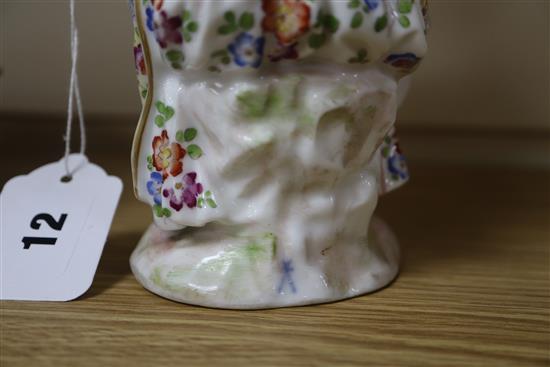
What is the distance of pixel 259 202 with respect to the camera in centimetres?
61

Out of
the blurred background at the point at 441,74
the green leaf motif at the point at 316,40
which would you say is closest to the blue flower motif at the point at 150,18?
the green leaf motif at the point at 316,40

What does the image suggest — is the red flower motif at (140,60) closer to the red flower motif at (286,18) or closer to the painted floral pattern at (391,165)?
the red flower motif at (286,18)

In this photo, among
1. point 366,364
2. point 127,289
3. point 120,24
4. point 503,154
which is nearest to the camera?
point 366,364

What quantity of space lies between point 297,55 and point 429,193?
1.55 ft

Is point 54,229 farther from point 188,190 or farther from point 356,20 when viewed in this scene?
point 356,20

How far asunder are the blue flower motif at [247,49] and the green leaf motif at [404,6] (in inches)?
4.3

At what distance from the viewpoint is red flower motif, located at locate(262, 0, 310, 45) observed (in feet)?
1.80

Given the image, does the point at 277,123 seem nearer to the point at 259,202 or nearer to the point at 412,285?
the point at 259,202

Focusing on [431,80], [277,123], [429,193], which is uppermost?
[277,123]

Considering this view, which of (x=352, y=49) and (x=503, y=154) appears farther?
(x=503, y=154)

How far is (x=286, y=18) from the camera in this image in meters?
0.55

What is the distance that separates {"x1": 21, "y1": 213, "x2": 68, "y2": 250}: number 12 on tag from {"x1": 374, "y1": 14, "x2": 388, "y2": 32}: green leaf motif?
1.04 ft

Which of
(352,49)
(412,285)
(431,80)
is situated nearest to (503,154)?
(431,80)

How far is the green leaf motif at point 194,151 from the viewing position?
0.61 metres
